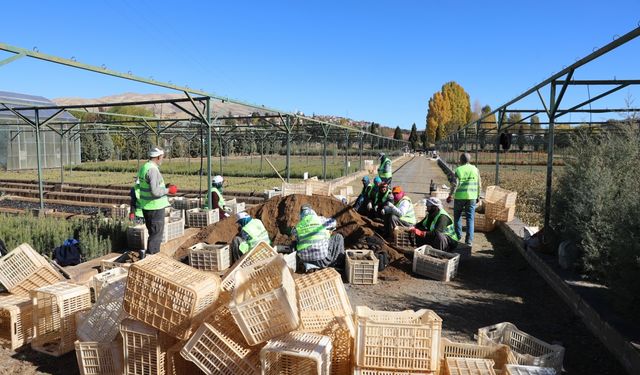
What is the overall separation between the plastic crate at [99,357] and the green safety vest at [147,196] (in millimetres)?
2874

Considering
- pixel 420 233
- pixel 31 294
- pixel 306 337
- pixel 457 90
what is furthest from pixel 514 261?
pixel 457 90

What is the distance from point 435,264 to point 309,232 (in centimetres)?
194

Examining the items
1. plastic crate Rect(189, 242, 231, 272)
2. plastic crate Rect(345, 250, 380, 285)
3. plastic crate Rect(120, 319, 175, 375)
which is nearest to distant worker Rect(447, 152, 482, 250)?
plastic crate Rect(345, 250, 380, 285)

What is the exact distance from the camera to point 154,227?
253 inches

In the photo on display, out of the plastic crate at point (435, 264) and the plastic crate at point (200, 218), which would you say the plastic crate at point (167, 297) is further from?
the plastic crate at point (200, 218)

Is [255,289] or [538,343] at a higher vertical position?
[255,289]

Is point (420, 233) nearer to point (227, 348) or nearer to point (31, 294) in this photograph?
point (227, 348)

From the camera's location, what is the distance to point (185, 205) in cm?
1150

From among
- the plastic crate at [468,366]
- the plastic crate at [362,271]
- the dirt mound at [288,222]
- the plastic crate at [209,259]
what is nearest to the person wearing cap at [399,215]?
the dirt mound at [288,222]

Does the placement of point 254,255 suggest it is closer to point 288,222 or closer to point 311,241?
point 311,241

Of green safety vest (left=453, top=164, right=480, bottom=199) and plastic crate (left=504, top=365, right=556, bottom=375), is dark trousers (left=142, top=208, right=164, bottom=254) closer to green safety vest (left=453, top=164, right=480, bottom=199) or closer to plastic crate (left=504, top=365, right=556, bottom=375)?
plastic crate (left=504, top=365, right=556, bottom=375)

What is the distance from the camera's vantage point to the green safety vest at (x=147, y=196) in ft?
20.3

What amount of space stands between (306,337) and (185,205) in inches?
350

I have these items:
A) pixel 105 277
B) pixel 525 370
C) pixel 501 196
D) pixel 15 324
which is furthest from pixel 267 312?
pixel 501 196
